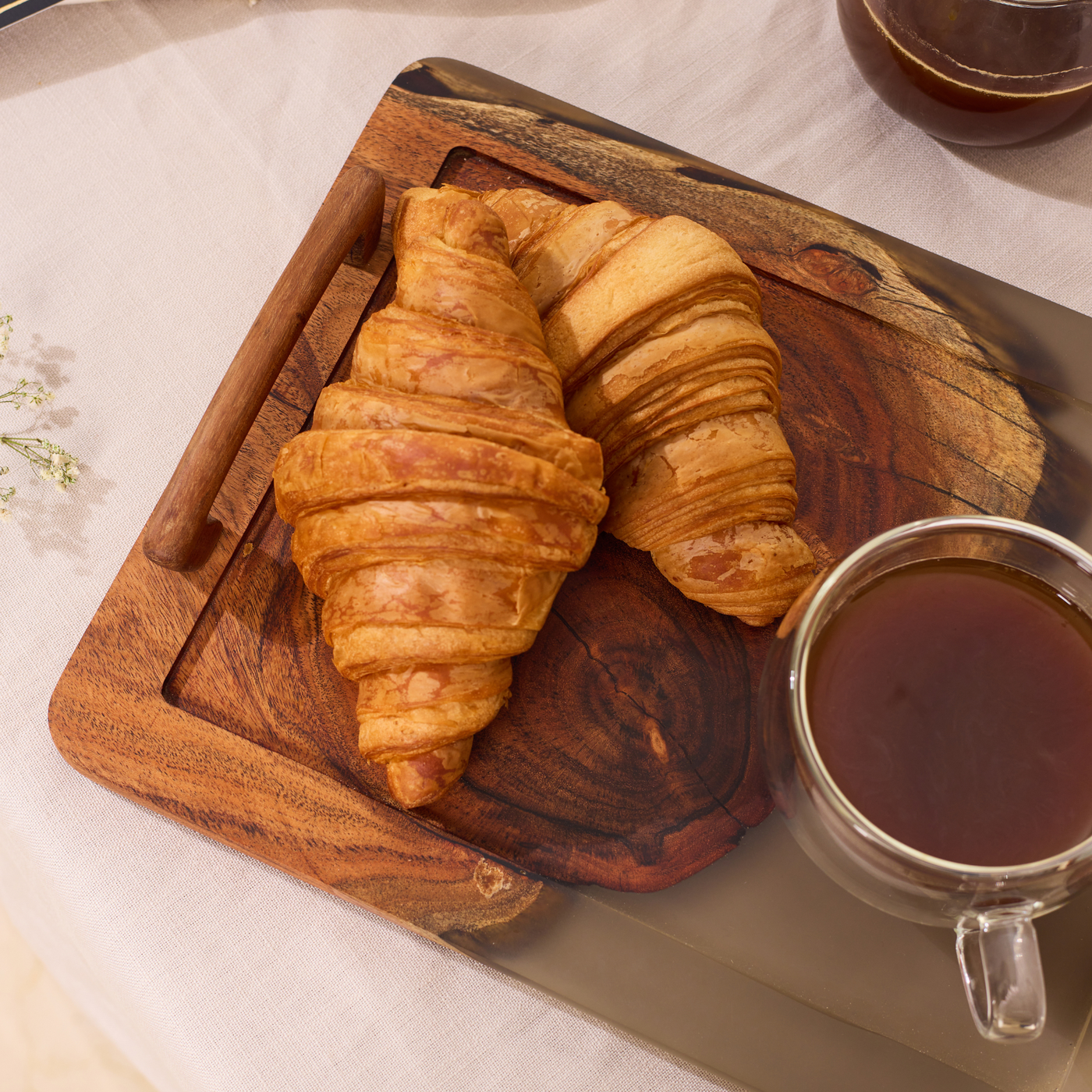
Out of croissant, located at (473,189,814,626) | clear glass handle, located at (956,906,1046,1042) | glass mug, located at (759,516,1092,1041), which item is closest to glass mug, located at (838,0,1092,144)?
croissant, located at (473,189,814,626)

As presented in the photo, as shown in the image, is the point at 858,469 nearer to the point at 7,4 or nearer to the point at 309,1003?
the point at 309,1003

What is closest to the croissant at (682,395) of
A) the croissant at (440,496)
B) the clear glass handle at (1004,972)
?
the croissant at (440,496)

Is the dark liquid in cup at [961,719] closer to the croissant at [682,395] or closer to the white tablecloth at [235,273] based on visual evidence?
the croissant at [682,395]

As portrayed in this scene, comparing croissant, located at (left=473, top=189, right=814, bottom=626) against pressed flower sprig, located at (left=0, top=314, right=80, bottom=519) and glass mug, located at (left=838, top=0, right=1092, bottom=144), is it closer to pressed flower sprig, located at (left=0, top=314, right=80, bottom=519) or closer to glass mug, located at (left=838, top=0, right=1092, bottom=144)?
glass mug, located at (left=838, top=0, right=1092, bottom=144)

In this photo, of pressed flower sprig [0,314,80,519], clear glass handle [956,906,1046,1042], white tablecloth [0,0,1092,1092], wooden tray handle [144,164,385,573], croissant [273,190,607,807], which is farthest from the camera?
pressed flower sprig [0,314,80,519]

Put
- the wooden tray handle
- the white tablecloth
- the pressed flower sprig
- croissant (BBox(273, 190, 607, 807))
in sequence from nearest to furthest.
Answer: croissant (BBox(273, 190, 607, 807)) < the wooden tray handle < the white tablecloth < the pressed flower sprig

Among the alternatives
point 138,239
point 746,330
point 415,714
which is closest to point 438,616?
point 415,714
